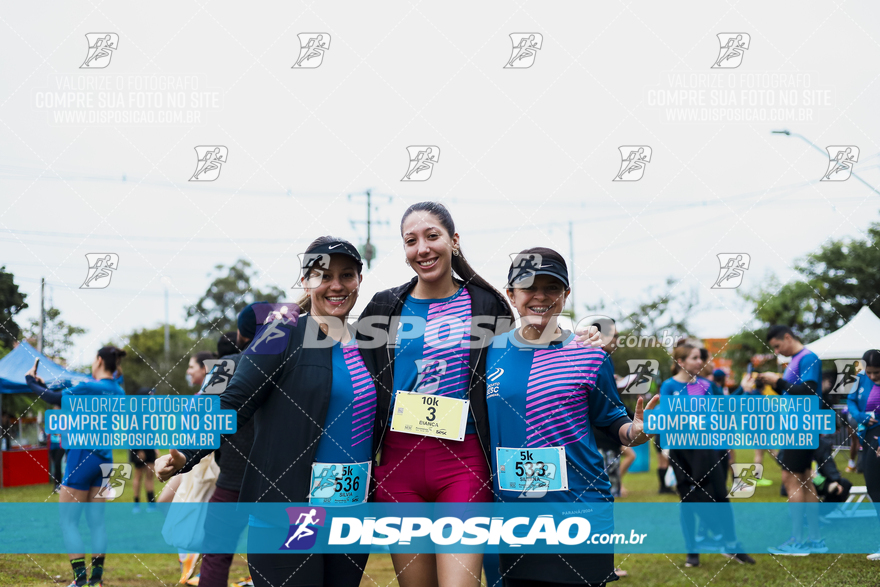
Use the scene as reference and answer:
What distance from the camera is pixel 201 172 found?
18.2 ft

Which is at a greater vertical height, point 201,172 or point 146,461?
point 201,172

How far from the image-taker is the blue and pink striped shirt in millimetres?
2861

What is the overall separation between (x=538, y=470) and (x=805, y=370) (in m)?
4.07

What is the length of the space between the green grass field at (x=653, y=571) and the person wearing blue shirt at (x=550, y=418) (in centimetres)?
281

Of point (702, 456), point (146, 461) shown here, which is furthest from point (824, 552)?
point (146, 461)

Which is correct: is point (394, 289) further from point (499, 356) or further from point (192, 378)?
point (192, 378)

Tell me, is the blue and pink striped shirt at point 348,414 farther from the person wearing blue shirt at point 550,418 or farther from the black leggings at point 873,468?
the black leggings at point 873,468

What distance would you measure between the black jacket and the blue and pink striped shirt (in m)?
0.04

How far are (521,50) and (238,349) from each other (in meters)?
3.43

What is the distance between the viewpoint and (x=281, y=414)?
2.83m
